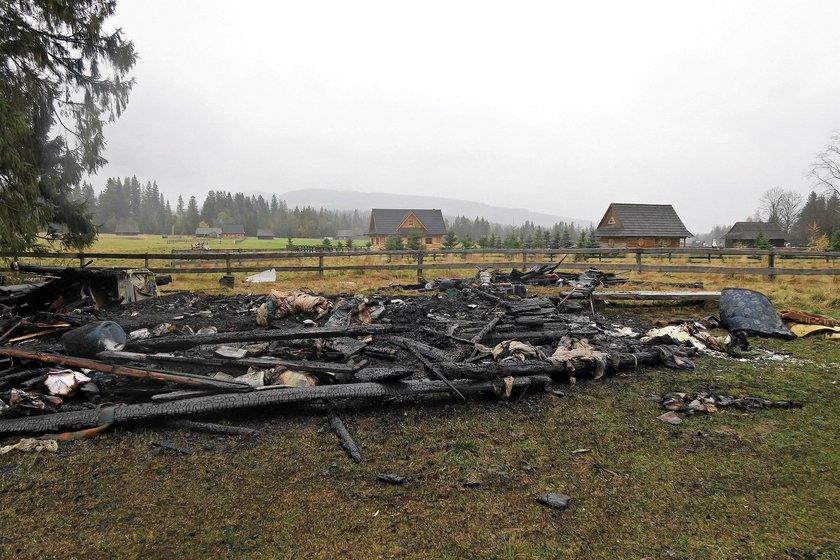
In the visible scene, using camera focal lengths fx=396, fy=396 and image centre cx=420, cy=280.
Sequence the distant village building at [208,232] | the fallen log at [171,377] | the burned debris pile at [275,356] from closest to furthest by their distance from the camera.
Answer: the burned debris pile at [275,356], the fallen log at [171,377], the distant village building at [208,232]

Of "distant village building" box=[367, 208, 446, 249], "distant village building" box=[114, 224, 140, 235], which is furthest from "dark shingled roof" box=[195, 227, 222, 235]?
"distant village building" box=[367, 208, 446, 249]

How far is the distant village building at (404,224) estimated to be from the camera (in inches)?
2224

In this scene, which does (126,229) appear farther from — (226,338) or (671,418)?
(671,418)

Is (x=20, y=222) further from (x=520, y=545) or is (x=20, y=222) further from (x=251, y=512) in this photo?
(x=520, y=545)

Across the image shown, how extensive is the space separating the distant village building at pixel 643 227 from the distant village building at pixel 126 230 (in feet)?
354

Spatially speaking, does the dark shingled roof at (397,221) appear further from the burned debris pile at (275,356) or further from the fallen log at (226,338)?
the fallen log at (226,338)

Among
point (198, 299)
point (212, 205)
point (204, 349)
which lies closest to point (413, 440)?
point (204, 349)

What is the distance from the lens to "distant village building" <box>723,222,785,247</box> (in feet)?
181

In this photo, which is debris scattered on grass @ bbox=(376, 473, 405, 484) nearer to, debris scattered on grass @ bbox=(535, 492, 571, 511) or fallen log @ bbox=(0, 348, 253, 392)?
debris scattered on grass @ bbox=(535, 492, 571, 511)

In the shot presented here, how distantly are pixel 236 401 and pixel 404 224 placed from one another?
54.1 m

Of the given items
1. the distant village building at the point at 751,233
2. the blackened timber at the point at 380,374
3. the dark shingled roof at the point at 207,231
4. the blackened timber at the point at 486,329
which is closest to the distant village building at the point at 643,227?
the distant village building at the point at 751,233

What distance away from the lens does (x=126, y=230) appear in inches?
3935

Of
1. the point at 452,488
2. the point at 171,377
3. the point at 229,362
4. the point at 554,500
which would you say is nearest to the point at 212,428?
the point at 171,377

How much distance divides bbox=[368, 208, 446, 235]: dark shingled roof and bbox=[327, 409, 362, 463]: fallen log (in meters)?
53.2
